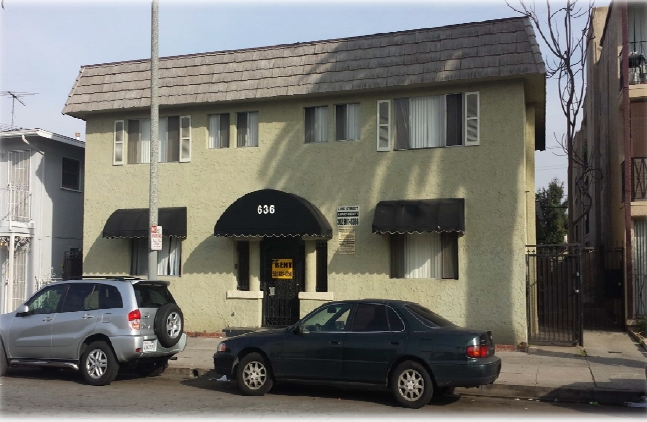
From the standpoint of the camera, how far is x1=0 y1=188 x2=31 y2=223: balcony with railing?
1966 cm

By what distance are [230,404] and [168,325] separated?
8.52 feet

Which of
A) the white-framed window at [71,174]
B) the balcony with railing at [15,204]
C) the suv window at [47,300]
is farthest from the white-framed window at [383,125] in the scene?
the balcony with railing at [15,204]

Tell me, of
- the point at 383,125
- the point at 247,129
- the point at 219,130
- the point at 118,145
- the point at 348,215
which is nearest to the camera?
the point at 383,125

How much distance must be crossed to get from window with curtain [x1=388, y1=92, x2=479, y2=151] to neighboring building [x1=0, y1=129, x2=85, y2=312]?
10325mm

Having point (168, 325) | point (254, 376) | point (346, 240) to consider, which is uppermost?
point (346, 240)

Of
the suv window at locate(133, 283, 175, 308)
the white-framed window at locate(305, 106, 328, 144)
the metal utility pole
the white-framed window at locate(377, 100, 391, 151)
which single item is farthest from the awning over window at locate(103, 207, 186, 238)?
the white-framed window at locate(377, 100, 391, 151)

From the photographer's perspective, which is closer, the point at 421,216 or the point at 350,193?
the point at 421,216

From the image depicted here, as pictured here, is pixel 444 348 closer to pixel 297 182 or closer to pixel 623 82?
pixel 297 182

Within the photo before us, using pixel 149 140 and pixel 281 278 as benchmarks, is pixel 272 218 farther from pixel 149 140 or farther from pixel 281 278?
pixel 149 140

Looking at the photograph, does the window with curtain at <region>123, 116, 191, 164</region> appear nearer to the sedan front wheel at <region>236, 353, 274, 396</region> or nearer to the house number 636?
the house number 636

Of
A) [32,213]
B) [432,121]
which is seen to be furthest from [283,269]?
[32,213]

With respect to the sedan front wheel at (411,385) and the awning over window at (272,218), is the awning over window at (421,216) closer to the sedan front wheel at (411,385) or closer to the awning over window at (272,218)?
the awning over window at (272,218)

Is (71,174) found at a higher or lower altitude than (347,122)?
lower

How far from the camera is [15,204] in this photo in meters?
19.8
